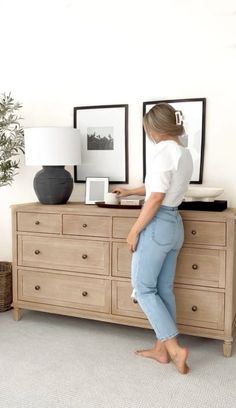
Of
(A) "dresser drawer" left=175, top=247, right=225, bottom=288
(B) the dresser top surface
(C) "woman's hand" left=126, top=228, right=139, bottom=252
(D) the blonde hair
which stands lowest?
(A) "dresser drawer" left=175, top=247, right=225, bottom=288

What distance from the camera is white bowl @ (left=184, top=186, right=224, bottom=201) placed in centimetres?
293

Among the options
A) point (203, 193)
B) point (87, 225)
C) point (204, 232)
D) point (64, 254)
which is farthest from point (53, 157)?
point (204, 232)

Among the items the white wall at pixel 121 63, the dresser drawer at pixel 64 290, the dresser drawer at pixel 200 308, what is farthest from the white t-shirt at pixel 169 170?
the dresser drawer at pixel 64 290

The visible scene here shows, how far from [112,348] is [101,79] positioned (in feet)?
6.70

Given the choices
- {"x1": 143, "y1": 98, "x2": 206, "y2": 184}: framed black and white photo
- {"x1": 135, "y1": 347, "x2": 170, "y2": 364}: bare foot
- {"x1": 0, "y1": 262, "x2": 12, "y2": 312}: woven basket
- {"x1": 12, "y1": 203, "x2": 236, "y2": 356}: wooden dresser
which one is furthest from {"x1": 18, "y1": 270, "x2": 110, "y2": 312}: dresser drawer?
{"x1": 143, "y1": 98, "x2": 206, "y2": 184}: framed black and white photo

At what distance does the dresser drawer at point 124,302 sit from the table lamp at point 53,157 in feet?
2.65

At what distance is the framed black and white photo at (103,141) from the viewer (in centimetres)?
A: 351

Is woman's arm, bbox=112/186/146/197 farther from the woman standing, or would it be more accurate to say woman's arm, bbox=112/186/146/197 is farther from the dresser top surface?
the woman standing

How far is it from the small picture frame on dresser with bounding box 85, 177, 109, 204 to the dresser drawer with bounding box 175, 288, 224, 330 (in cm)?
98

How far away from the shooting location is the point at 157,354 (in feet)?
8.93

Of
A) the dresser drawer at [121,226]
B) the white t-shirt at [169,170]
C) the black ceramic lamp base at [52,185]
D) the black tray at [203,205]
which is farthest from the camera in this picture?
the black ceramic lamp base at [52,185]

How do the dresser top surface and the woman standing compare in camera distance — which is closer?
the woman standing

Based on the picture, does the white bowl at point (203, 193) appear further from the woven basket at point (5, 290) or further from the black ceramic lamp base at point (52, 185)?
the woven basket at point (5, 290)

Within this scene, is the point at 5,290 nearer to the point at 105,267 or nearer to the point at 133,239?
the point at 105,267
